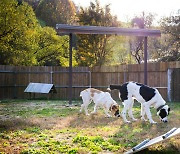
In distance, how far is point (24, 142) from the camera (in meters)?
6.71

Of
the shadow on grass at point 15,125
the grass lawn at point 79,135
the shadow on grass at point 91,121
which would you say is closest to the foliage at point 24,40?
the shadow on grass at point 91,121

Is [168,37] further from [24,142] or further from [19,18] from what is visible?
[24,142]

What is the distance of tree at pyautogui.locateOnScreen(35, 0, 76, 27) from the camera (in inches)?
1352

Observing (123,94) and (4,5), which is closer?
(123,94)

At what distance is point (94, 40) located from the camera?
86.0ft

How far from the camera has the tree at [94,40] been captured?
26.5 metres

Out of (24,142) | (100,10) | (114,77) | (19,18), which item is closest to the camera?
(24,142)

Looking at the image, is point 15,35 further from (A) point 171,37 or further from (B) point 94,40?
(A) point 171,37

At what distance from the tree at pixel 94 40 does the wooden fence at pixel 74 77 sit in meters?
6.91

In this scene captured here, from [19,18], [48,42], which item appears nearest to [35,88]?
[19,18]

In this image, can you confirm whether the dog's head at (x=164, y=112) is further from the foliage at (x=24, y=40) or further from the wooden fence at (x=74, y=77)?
the foliage at (x=24, y=40)

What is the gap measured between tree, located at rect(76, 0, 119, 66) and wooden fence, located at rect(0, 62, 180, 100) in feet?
22.7

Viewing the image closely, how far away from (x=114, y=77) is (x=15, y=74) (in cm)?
687

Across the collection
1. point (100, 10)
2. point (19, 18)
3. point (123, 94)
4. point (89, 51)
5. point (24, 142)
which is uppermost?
point (100, 10)
